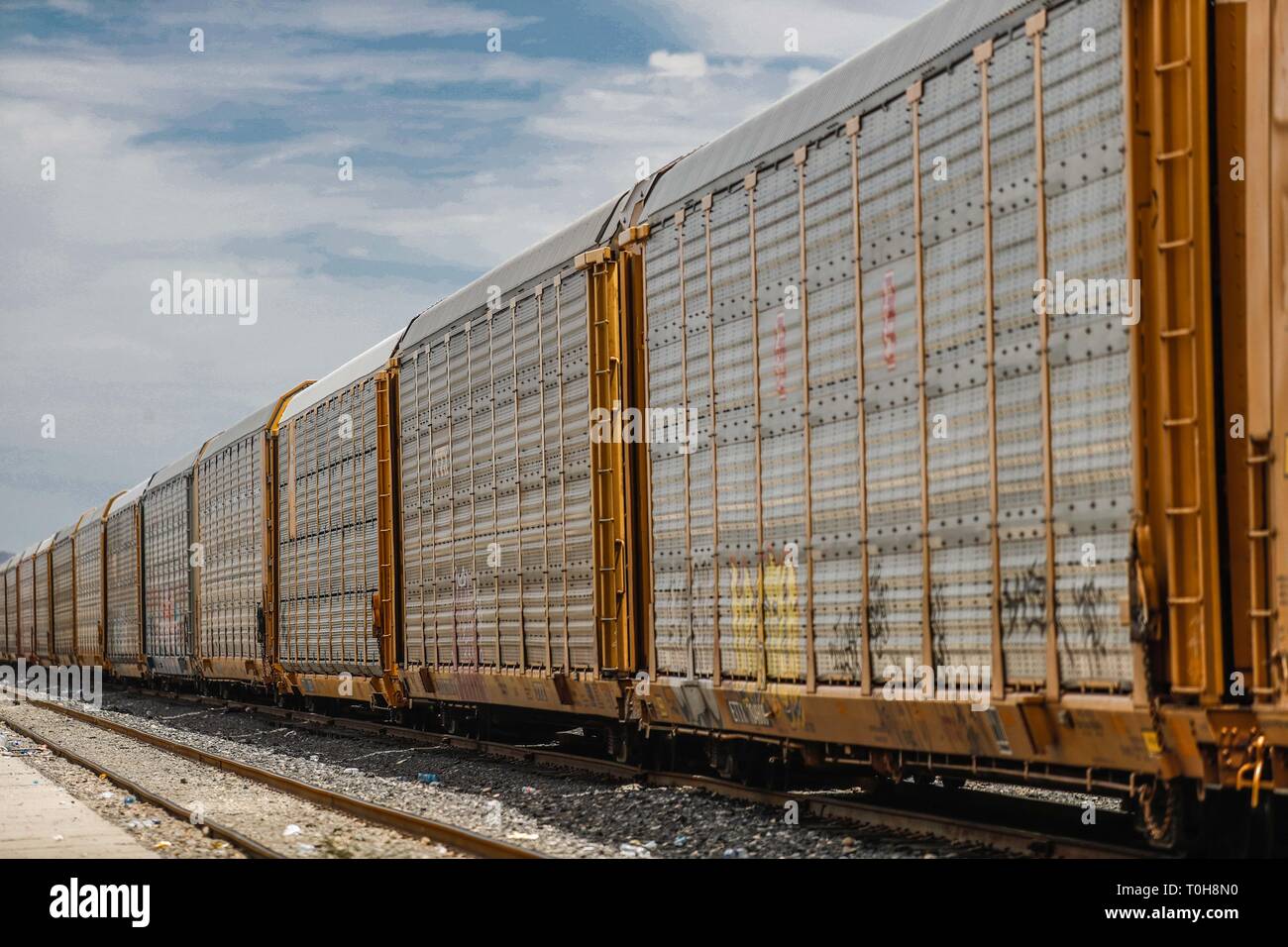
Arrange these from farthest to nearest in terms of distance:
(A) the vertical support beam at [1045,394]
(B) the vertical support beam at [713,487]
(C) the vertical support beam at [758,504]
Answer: (B) the vertical support beam at [713,487] < (C) the vertical support beam at [758,504] < (A) the vertical support beam at [1045,394]

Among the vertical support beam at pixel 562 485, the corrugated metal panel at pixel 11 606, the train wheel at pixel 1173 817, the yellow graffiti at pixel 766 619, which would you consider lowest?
the corrugated metal panel at pixel 11 606

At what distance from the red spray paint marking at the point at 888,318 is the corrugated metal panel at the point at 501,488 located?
4.56 m

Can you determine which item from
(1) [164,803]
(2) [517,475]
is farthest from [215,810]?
(2) [517,475]

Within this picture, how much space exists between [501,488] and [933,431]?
24.6ft

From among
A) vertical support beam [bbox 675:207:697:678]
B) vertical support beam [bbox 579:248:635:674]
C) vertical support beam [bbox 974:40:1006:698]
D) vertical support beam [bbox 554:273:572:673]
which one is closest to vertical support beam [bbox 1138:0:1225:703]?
vertical support beam [bbox 974:40:1006:698]

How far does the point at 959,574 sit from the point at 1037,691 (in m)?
0.86

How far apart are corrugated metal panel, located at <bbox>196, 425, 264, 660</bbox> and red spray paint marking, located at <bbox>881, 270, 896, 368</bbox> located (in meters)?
18.2

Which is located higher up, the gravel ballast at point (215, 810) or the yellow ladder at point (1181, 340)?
the yellow ladder at point (1181, 340)

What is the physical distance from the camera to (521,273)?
1510 cm

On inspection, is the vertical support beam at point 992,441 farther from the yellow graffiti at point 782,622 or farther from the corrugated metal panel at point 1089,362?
the yellow graffiti at point 782,622

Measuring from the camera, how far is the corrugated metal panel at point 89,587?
45.0m

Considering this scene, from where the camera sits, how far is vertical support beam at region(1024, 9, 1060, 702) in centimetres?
746

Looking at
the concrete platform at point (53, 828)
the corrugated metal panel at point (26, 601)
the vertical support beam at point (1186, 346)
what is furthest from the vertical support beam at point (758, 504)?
the corrugated metal panel at point (26, 601)
